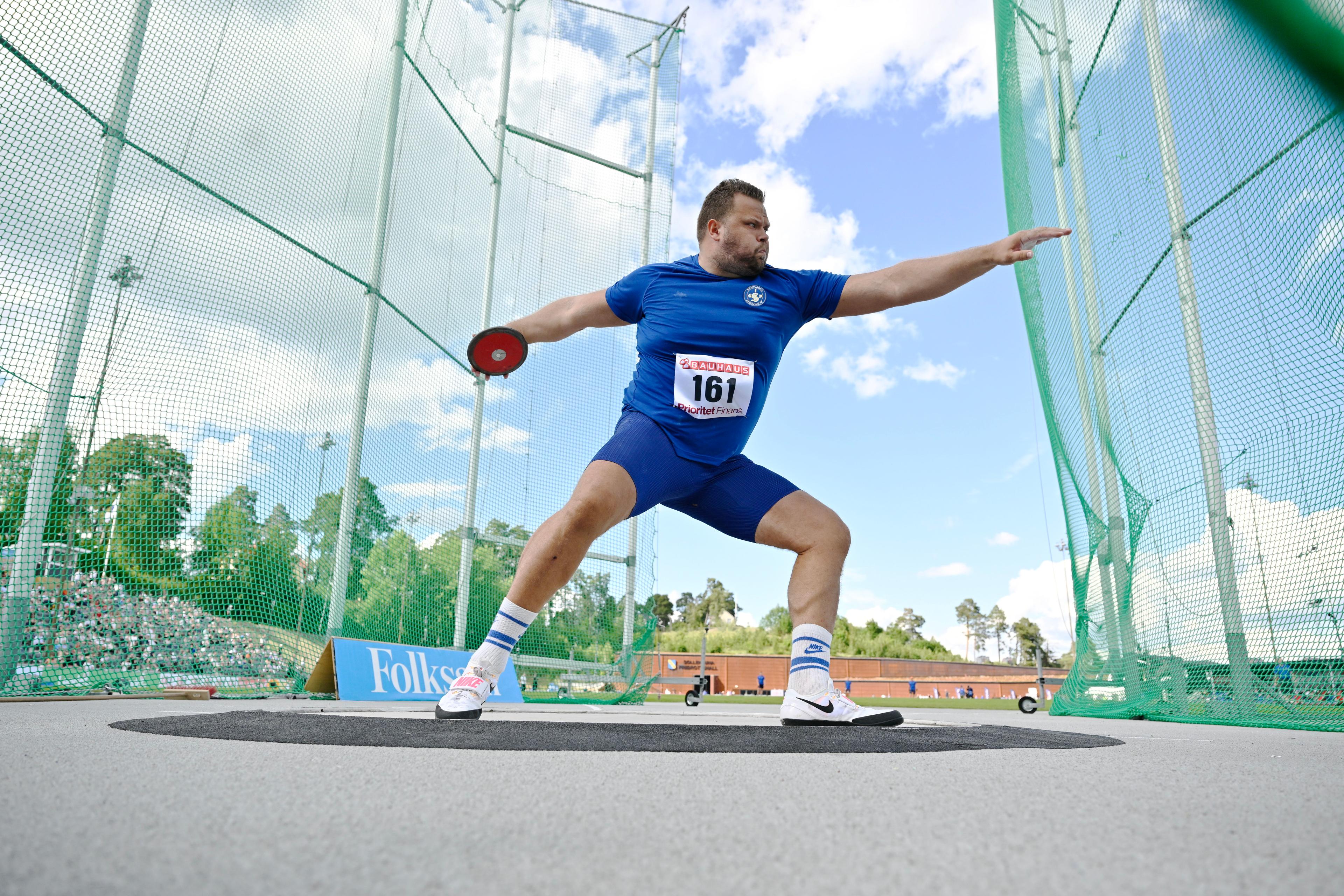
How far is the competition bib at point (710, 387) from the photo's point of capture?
2.72 meters

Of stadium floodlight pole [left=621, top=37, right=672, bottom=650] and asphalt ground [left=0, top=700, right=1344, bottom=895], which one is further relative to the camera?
stadium floodlight pole [left=621, top=37, right=672, bottom=650]

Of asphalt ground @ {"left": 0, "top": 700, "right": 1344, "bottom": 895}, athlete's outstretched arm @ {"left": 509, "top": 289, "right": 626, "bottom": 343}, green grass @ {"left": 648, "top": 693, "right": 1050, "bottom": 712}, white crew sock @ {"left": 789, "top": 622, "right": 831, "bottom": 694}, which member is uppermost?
athlete's outstretched arm @ {"left": 509, "top": 289, "right": 626, "bottom": 343}

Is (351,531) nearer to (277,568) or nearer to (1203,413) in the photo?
(277,568)

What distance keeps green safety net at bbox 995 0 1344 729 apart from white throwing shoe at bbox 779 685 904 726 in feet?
6.38

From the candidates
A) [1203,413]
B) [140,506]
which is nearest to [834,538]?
[1203,413]

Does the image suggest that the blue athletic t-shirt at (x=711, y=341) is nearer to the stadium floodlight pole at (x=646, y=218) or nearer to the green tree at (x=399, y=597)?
the green tree at (x=399, y=597)

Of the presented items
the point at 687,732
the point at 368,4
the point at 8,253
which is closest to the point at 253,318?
the point at 8,253

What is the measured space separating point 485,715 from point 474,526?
15.4 ft

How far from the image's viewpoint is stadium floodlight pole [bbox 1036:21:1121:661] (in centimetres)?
528

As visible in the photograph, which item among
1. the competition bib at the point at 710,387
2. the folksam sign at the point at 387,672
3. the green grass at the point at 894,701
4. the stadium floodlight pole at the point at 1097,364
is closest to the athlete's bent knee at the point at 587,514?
the competition bib at the point at 710,387

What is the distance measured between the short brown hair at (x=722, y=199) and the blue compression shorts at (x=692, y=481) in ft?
2.72

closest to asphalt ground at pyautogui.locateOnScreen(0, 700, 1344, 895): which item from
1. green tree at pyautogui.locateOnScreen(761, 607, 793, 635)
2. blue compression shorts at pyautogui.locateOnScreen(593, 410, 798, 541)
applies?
blue compression shorts at pyautogui.locateOnScreen(593, 410, 798, 541)

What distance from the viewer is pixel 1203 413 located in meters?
4.05

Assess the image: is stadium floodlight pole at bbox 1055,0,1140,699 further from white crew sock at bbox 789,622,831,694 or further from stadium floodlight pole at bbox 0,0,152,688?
stadium floodlight pole at bbox 0,0,152,688
